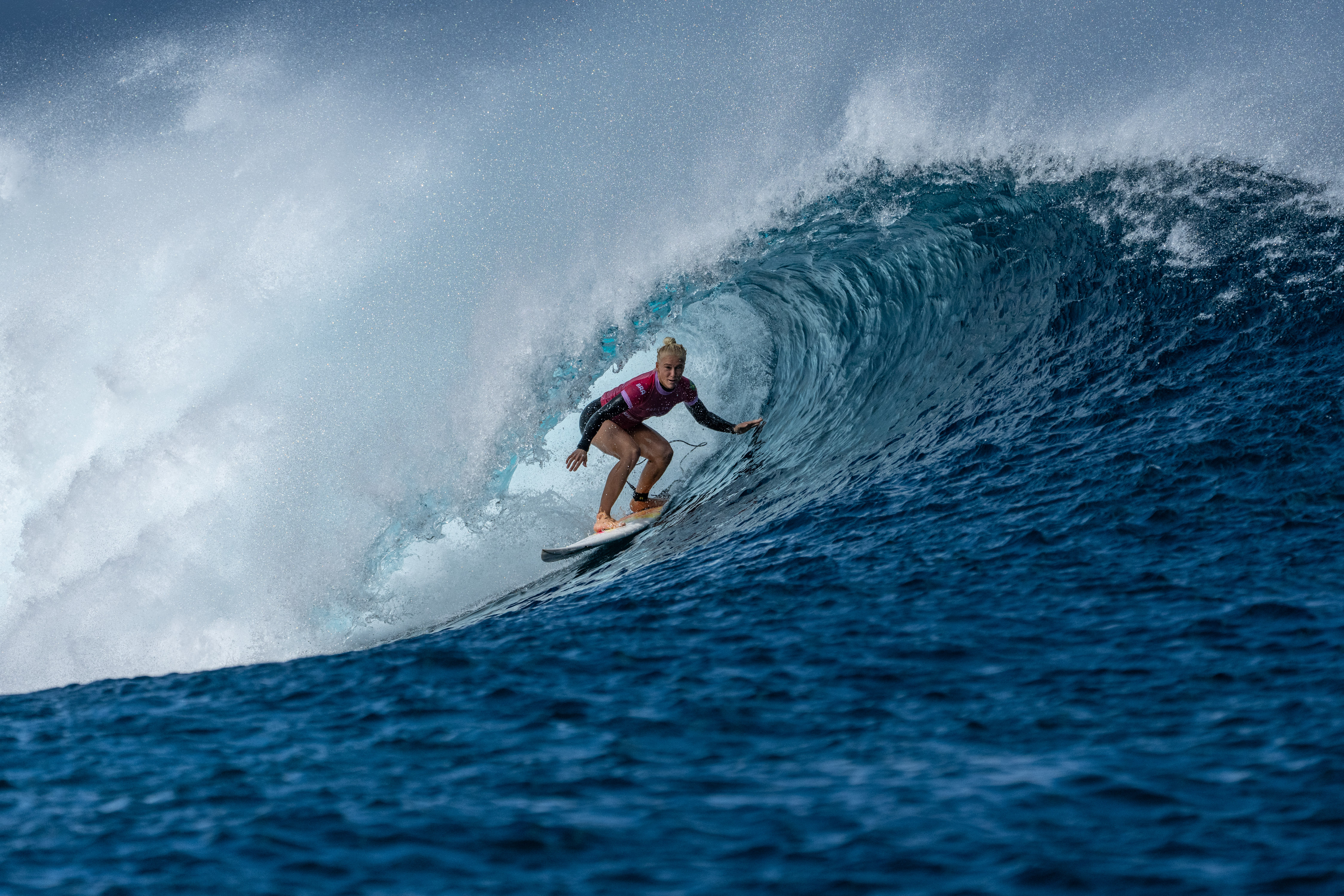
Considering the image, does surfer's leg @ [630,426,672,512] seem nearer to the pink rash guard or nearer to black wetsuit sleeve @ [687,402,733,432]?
the pink rash guard

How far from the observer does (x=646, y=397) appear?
367 inches

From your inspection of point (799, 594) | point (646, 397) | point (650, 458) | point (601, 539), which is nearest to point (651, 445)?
point (650, 458)

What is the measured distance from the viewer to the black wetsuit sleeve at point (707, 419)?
955 cm

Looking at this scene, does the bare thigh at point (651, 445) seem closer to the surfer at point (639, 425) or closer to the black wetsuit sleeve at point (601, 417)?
the surfer at point (639, 425)

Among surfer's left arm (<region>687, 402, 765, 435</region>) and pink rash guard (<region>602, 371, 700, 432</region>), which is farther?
surfer's left arm (<region>687, 402, 765, 435</region>)

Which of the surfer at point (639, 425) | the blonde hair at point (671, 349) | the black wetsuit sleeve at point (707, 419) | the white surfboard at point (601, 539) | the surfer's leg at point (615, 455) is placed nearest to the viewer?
the blonde hair at point (671, 349)

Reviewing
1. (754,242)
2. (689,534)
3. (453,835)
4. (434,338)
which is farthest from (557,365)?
(453,835)

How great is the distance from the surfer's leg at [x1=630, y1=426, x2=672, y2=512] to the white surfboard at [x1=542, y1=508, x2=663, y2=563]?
0.32 meters

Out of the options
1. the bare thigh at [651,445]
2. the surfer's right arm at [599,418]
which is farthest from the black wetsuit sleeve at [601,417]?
the bare thigh at [651,445]

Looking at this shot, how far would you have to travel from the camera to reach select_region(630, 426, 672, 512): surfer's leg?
9641 millimetres

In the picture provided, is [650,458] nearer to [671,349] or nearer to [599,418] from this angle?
[599,418]

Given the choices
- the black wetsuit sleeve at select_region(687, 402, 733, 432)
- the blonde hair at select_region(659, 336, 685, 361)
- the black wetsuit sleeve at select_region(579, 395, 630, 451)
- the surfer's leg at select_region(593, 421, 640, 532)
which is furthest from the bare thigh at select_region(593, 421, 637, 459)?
the blonde hair at select_region(659, 336, 685, 361)

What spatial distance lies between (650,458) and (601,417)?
0.65 metres

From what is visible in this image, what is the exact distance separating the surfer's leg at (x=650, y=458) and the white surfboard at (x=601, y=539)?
316 mm
